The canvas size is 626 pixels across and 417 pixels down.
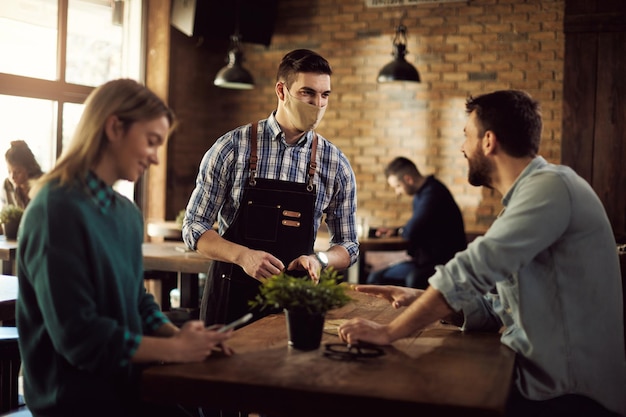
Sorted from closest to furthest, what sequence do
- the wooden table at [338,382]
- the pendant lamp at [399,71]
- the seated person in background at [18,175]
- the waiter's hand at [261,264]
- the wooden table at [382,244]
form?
the wooden table at [338,382] < the waiter's hand at [261,264] < the seated person in background at [18,175] < the wooden table at [382,244] < the pendant lamp at [399,71]

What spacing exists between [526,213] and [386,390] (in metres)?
0.62

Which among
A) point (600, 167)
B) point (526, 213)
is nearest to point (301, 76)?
point (526, 213)

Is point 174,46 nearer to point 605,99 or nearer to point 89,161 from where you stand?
point 605,99

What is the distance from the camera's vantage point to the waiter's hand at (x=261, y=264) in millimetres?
2393

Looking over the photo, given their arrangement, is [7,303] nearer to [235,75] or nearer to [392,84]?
[235,75]

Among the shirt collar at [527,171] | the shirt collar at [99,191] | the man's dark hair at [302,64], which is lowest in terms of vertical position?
the shirt collar at [99,191]

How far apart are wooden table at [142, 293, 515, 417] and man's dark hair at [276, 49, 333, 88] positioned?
44.6 inches

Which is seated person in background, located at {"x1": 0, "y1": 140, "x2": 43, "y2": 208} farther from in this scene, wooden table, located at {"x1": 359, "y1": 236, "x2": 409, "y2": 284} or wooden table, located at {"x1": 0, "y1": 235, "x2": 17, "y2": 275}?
wooden table, located at {"x1": 359, "y1": 236, "x2": 409, "y2": 284}

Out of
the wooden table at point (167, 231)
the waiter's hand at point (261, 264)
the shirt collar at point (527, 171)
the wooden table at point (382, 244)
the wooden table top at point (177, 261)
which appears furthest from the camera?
the wooden table at point (167, 231)

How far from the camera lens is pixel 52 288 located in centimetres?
154

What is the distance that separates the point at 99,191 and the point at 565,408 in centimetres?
123

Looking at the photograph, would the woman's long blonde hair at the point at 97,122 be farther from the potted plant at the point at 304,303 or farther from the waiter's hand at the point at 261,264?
the waiter's hand at the point at 261,264

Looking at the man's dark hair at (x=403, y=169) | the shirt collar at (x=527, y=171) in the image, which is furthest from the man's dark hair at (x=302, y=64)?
the man's dark hair at (x=403, y=169)

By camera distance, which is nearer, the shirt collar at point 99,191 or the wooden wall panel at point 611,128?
the shirt collar at point 99,191
